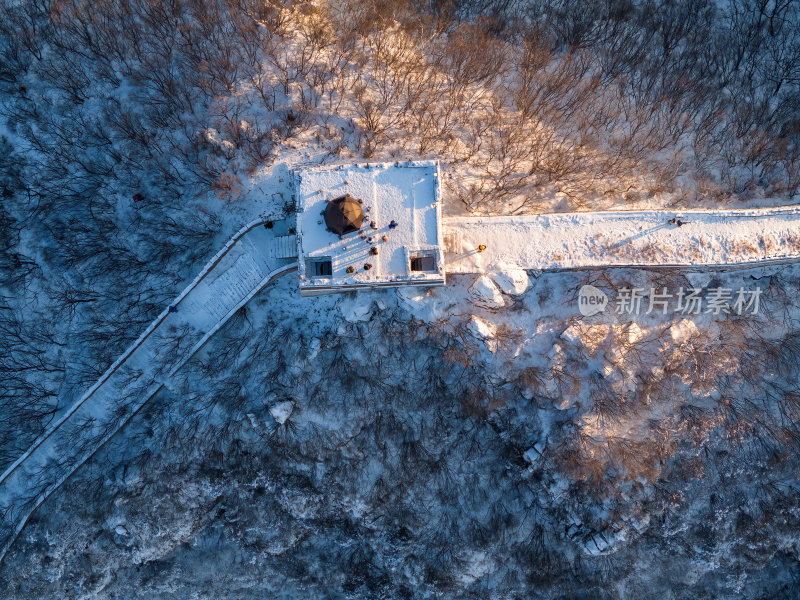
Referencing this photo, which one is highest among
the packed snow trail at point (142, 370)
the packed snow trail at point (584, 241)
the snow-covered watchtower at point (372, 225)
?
the snow-covered watchtower at point (372, 225)

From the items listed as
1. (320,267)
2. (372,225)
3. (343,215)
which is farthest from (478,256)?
(320,267)

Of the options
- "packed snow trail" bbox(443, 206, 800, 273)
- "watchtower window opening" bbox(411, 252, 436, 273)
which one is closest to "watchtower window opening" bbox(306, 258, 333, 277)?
"watchtower window opening" bbox(411, 252, 436, 273)

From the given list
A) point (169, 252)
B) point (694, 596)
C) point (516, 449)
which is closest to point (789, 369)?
point (694, 596)

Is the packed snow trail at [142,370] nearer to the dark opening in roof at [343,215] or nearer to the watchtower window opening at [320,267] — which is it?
the watchtower window opening at [320,267]

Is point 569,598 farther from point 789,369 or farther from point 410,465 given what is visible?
point 789,369

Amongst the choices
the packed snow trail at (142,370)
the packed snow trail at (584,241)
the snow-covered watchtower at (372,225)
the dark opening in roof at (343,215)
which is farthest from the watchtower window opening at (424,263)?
the packed snow trail at (142,370)

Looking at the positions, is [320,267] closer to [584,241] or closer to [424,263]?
[424,263]
